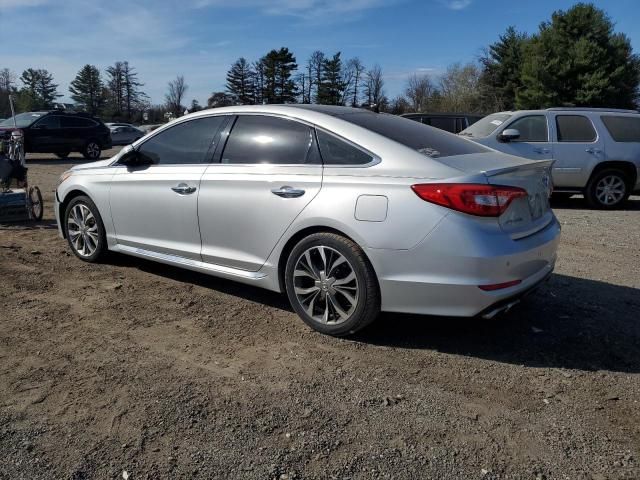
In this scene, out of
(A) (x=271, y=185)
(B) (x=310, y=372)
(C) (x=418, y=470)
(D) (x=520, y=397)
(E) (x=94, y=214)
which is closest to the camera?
(C) (x=418, y=470)

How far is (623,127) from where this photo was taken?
10.2 m

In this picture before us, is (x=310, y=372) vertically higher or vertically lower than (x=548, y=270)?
lower

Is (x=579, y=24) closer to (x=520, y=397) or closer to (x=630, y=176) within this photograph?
(x=630, y=176)

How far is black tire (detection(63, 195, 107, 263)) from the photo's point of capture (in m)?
5.48

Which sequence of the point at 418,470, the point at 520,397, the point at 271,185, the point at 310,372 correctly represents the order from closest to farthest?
the point at 418,470, the point at 520,397, the point at 310,372, the point at 271,185

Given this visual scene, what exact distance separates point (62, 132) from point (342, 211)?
19640mm

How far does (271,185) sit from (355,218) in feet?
2.54

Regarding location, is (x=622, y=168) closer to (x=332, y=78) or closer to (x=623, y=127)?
(x=623, y=127)

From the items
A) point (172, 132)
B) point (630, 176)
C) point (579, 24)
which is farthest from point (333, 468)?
point (579, 24)

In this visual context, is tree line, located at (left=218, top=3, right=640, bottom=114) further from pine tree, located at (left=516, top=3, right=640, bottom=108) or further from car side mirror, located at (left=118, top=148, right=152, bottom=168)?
car side mirror, located at (left=118, top=148, right=152, bottom=168)

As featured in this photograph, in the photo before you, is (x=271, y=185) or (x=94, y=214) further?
(x=94, y=214)

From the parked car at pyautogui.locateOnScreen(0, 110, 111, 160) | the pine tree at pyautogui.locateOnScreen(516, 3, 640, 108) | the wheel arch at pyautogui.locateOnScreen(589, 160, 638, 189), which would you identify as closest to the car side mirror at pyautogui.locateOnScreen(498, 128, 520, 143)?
the wheel arch at pyautogui.locateOnScreen(589, 160, 638, 189)

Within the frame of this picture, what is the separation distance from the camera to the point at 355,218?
3.61 m

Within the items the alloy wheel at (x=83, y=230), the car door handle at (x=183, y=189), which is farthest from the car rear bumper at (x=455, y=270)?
the alloy wheel at (x=83, y=230)
